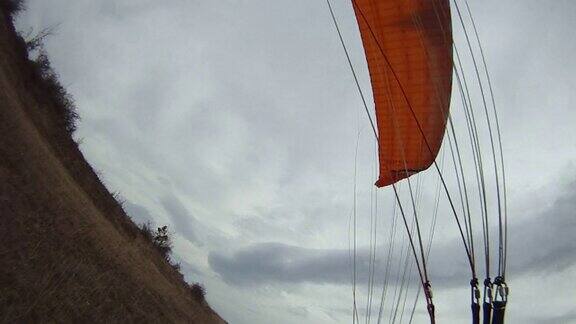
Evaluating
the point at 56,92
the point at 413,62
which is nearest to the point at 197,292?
the point at 56,92

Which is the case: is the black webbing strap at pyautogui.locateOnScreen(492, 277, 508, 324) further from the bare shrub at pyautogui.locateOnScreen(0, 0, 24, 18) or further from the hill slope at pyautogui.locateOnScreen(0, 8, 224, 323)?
the bare shrub at pyautogui.locateOnScreen(0, 0, 24, 18)

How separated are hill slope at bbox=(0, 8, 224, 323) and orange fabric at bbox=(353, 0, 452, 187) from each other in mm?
9274

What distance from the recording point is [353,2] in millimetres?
9445

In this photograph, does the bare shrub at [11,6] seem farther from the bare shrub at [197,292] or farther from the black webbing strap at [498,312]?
the black webbing strap at [498,312]

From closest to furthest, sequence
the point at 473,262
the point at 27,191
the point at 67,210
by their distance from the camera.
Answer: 1. the point at 473,262
2. the point at 27,191
3. the point at 67,210

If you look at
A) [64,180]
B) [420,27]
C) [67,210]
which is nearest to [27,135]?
[64,180]

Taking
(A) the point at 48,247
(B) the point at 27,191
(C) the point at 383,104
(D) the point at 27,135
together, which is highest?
(C) the point at 383,104

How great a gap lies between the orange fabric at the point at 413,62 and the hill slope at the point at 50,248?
30.4 feet

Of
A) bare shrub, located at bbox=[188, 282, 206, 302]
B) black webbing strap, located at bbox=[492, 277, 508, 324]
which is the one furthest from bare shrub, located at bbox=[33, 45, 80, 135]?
black webbing strap, located at bbox=[492, 277, 508, 324]

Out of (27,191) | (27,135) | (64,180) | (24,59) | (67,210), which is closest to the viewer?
(27,191)

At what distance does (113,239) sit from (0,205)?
7607mm

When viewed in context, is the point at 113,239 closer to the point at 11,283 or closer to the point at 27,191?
the point at 27,191

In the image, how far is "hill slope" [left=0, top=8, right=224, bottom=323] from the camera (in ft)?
34.6

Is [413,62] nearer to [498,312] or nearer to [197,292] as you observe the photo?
[498,312]
